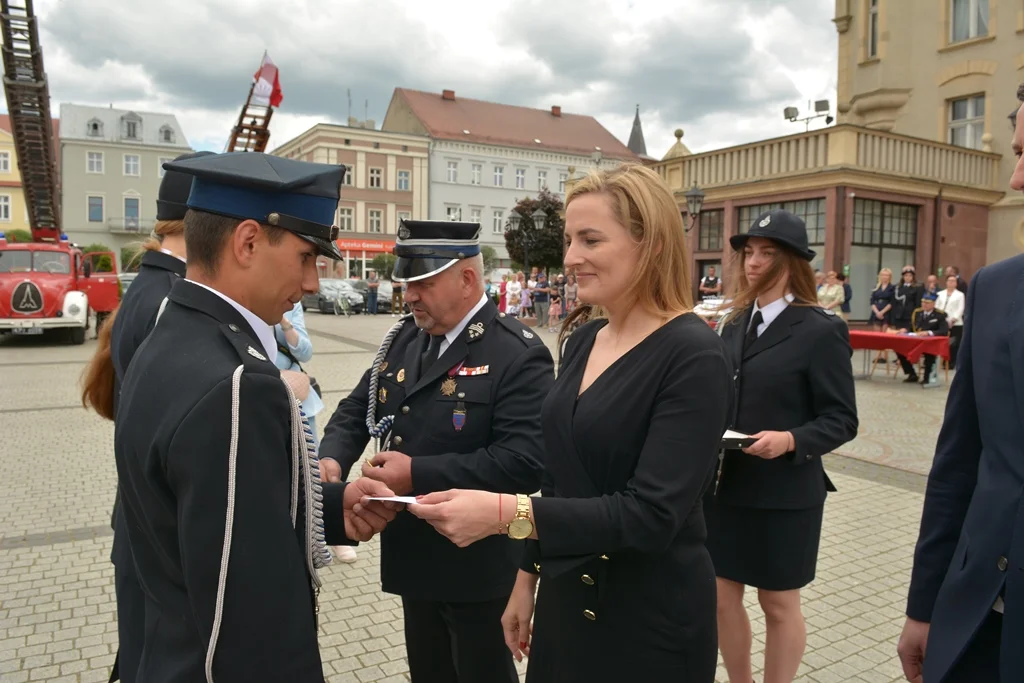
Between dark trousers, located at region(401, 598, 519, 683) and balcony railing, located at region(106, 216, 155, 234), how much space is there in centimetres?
7091

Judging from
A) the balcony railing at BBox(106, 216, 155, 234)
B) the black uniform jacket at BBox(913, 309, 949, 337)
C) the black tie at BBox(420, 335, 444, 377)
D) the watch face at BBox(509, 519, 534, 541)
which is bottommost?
the watch face at BBox(509, 519, 534, 541)

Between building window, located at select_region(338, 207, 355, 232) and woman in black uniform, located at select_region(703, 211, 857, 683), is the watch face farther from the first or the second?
building window, located at select_region(338, 207, 355, 232)

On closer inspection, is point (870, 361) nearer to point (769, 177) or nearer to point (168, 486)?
point (769, 177)

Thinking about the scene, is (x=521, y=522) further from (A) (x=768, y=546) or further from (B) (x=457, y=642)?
(A) (x=768, y=546)

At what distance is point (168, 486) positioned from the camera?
1.39 metres

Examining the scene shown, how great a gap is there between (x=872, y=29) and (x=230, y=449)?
2691 centimetres

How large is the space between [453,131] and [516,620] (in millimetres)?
63751

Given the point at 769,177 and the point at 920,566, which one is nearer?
the point at 920,566

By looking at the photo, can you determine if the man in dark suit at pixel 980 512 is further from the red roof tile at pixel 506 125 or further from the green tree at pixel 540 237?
the red roof tile at pixel 506 125

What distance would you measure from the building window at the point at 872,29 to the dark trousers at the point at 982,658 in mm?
25555

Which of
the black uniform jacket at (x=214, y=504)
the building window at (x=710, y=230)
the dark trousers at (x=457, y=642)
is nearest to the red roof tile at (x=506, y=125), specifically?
the building window at (x=710, y=230)

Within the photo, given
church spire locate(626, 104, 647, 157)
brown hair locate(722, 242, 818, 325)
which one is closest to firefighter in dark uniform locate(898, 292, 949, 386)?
brown hair locate(722, 242, 818, 325)

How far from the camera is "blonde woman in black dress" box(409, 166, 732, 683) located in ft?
5.77

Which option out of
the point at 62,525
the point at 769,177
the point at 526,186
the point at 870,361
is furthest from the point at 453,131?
the point at 62,525
